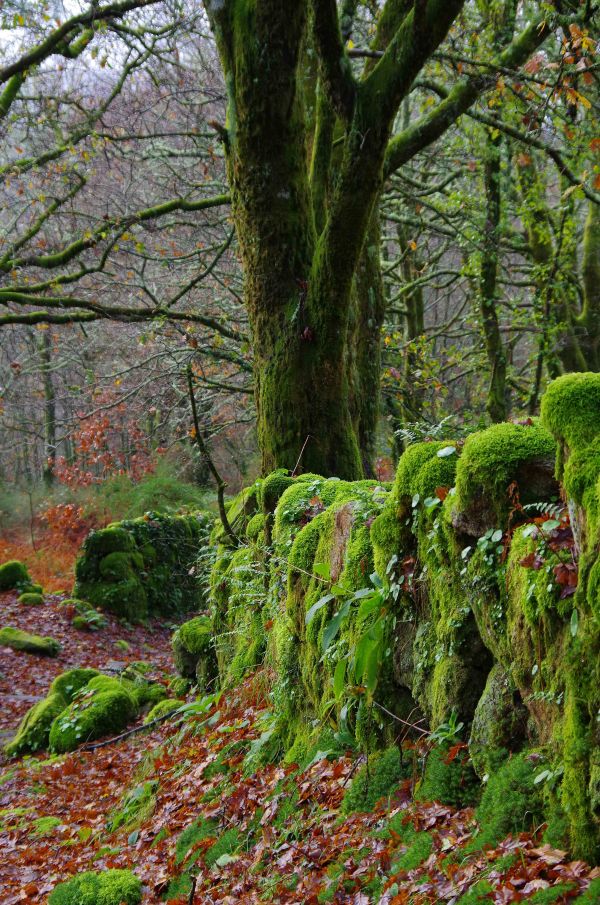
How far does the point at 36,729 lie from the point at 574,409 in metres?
8.73

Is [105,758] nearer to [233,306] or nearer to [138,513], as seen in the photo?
[233,306]

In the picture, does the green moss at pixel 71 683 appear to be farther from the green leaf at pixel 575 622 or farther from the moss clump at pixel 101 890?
the green leaf at pixel 575 622

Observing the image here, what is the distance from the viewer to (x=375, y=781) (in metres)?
3.44

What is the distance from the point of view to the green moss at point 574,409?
7.77 feet

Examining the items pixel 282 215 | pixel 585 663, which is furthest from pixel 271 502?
pixel 585 663

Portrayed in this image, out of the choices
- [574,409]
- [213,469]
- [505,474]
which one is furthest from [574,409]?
[213,469]

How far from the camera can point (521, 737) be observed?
2713mm

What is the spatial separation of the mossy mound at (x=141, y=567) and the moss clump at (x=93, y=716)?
16.4 feet

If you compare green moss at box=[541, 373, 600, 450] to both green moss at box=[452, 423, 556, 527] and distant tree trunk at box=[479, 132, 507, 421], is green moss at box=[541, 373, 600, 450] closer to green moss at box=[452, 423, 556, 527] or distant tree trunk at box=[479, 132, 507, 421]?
green moss at box=[452, 423, 556, 527]

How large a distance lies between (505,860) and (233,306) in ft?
36.2

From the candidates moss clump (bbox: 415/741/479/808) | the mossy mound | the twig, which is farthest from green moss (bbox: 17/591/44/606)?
moss clump (bbox: 415/741/479/808)

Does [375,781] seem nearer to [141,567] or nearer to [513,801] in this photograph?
[513,801]

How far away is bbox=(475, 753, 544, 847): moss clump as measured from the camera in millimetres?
2473

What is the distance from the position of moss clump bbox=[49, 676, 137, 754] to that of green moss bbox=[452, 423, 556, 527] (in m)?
7.45
